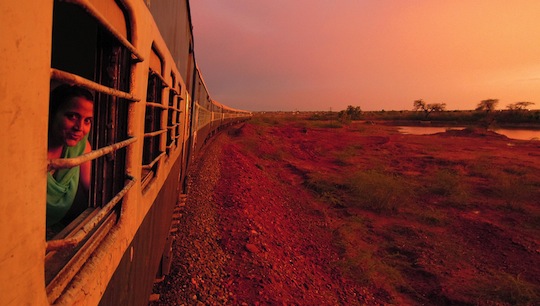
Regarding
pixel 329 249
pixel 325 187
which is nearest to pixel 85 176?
pixel 329 249

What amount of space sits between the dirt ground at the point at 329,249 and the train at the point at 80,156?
2359 millimetres

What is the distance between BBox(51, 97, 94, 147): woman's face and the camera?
1380 millimetres

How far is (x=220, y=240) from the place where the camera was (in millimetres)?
5254

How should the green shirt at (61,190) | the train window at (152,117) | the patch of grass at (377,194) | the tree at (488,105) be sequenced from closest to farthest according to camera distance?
the green shirt at (61,190) < the train window at (152,117) < the patch of grass at (377,194) < the tree at (488,105)

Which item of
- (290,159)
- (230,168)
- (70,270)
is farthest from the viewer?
(290,159)

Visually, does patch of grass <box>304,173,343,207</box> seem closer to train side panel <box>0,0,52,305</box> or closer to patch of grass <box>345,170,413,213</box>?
patch of grass <box>345,170,413,213</box>

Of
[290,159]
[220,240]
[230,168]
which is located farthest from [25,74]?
[290,159]

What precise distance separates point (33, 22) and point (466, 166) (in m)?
20.1

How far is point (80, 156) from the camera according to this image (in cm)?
81

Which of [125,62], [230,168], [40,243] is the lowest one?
[230,168]

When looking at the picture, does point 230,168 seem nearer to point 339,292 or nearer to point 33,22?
point 339,292

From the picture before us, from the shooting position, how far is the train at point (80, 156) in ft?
1.97

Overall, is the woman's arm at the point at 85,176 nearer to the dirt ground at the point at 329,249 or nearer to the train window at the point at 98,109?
the train window at the point at 98,109

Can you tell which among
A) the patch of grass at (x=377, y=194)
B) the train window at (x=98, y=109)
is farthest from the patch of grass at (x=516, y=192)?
the train window at (x=98, y=109)
